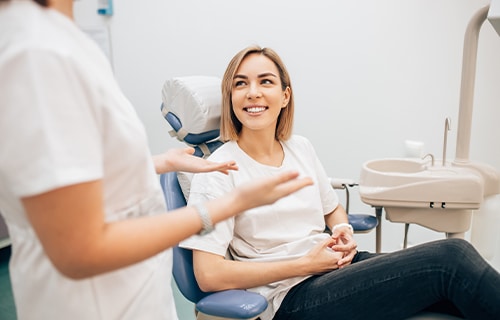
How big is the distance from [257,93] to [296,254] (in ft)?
1.77

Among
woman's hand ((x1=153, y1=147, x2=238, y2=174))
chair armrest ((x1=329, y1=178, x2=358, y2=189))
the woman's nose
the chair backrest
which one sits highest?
the woman's nose

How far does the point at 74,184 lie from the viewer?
49 centimetres

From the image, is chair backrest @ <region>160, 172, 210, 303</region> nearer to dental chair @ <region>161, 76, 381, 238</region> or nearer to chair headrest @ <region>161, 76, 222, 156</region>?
dental chair @ <region>161, 76, 381, 238</region>

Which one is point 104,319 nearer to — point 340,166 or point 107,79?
point 107,79

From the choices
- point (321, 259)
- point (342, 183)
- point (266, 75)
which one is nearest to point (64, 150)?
point (321, 259)

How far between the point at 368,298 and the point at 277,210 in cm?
37

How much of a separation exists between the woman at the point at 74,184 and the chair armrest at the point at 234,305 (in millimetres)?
327

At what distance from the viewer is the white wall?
1.92 m

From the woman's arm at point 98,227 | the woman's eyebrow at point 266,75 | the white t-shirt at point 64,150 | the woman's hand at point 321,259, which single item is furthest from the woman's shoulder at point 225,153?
the woman's arm at point 98,227

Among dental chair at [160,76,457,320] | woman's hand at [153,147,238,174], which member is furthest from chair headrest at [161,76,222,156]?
woman's hand at [153,147,238,174]

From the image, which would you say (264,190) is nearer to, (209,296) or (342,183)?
(209,296)

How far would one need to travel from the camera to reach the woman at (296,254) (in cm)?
113

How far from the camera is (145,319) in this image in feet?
2.32

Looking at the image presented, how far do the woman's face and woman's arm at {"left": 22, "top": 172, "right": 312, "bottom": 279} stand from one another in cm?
80
